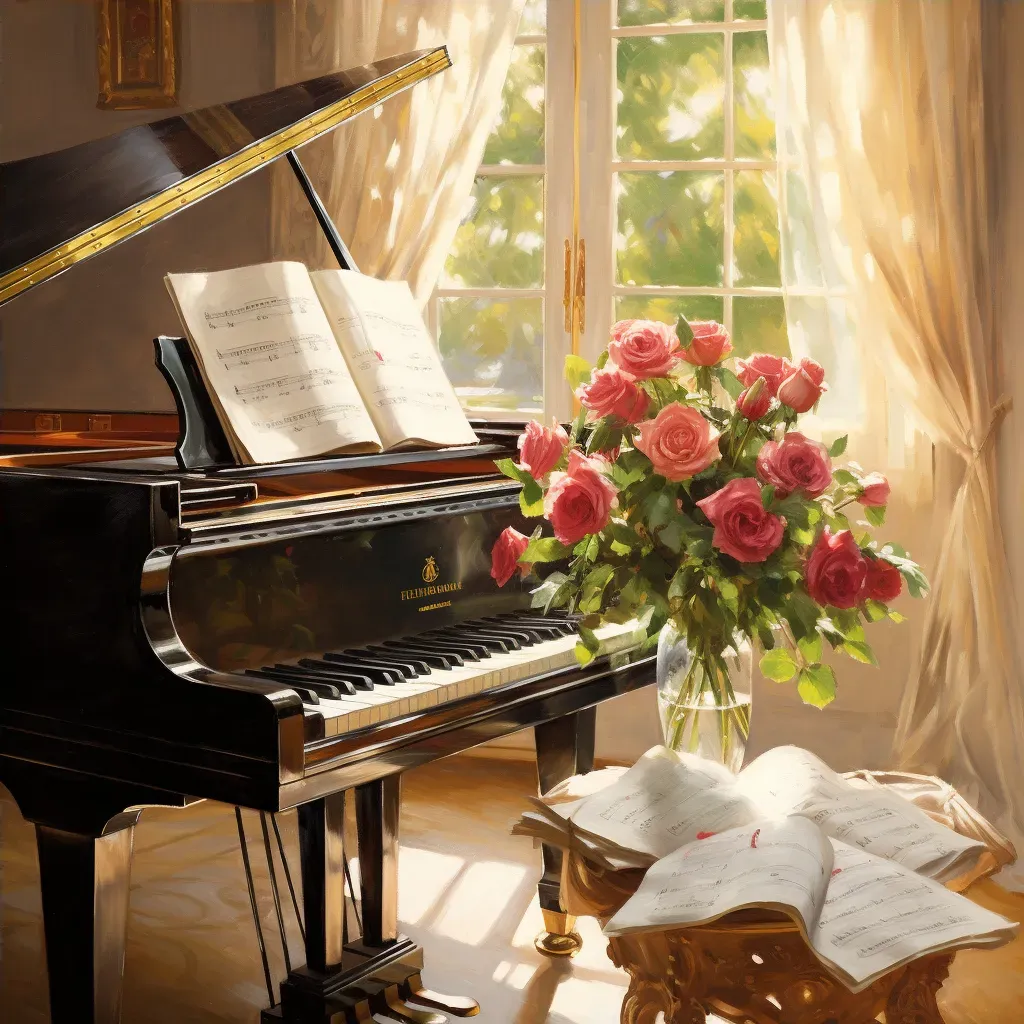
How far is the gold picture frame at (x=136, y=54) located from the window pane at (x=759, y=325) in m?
2.12

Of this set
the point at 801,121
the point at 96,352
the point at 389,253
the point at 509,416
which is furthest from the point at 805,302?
the point at 96,352

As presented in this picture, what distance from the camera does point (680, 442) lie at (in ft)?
5.27

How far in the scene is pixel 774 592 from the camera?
1.64 meters

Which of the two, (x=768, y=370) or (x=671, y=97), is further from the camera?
Result: (x=671, y=97)

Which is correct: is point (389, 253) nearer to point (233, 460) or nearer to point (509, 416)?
point (509, 416)

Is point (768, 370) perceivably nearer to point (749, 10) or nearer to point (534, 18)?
point (749, 10)

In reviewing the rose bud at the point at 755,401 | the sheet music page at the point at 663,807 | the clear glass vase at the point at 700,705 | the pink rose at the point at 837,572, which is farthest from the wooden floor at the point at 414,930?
the rose bud at the point at 755,401

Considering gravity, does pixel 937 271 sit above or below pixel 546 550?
above

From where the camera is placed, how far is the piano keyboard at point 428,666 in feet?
6.27

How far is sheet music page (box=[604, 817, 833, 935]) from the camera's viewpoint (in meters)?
1.36

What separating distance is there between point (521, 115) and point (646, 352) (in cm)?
265

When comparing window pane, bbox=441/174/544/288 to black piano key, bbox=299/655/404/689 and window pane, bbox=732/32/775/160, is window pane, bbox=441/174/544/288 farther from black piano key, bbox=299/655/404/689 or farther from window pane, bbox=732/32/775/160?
black piano key, bbox=299/655/404/689

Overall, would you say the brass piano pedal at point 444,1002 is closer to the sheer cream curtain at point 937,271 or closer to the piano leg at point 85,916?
the piano leg at point 85,916

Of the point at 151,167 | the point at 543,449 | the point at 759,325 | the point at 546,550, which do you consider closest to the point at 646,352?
the point at 543,449
